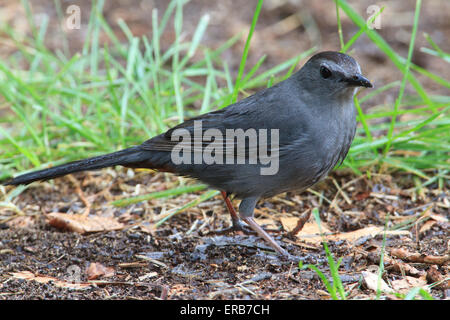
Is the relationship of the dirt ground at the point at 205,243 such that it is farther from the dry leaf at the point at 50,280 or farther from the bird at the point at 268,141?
the bird at the point at 268,141

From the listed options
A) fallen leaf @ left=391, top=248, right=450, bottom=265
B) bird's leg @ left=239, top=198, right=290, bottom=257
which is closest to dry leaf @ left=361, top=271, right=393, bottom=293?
fallen leaf @ left=391, top=248, right=450, bottom=265

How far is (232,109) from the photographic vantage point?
174 inches

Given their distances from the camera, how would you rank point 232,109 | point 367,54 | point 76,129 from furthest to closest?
point 367,54 < point 76,129 < point 232,109

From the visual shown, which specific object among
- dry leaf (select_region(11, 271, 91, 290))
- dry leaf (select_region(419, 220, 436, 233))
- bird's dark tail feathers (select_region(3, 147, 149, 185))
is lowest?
dry leaf (select_region(11, 271, 91, 290))

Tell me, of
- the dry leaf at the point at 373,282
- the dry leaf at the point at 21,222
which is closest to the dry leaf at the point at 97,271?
the dry leaf at the point at 21,222

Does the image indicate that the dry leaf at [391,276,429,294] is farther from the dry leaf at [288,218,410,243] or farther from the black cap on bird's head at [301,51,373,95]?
the black cap on bird's head at [301,51,373,95]

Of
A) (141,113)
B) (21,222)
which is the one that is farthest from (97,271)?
(141,113)

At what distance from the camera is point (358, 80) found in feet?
12.9

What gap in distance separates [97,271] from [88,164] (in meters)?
0.83

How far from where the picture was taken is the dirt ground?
3.66 metres

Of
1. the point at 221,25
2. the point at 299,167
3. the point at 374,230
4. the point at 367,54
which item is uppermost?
the point at 221,25

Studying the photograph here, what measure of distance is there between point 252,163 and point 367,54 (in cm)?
392
